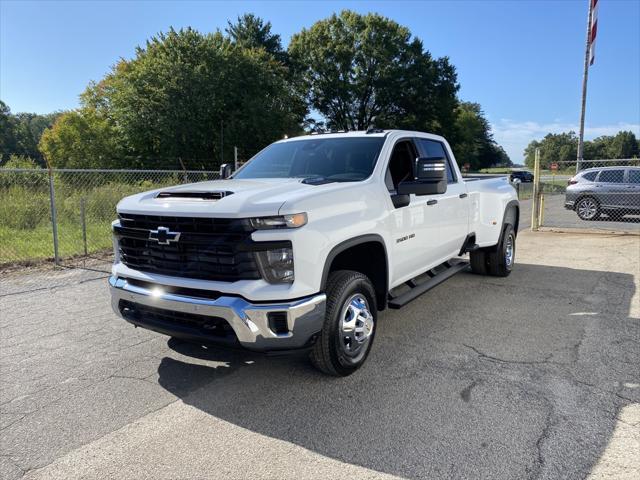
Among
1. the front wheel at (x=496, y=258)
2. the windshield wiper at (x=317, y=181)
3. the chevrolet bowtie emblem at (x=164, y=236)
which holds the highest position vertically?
the windshield wiper at (x=317, y=181)

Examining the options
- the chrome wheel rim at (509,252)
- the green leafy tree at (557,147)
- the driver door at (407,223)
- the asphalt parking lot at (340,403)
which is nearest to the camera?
the asphalt parking lot at (340,403)

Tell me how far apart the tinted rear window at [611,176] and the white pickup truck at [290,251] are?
1234cm

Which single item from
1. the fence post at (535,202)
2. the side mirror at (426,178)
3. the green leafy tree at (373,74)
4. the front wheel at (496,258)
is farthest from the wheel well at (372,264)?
the green leafy tree at (373,74)

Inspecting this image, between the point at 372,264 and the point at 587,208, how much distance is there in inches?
541

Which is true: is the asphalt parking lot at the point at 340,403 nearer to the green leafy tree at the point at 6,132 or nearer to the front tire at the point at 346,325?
the front tire at the point at 346,325

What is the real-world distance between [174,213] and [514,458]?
8.73ft

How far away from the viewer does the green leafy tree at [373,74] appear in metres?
42.7

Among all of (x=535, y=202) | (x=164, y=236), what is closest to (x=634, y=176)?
(x=535, y=202)

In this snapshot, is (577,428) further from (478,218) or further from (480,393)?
(478,218)

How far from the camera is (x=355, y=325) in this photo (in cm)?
365

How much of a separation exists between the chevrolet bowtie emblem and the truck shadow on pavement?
3.82 feet

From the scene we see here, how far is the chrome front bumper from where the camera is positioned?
2990 millimetres

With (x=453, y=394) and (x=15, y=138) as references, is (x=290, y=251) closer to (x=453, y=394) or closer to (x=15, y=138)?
(x=453, y=394)

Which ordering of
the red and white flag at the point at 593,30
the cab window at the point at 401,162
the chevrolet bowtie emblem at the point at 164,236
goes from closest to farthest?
the chevrolet bowtie emblem at the point at 164,236 → the cab window at the point at 401,162 → the red and white flag at the point at 593,30
